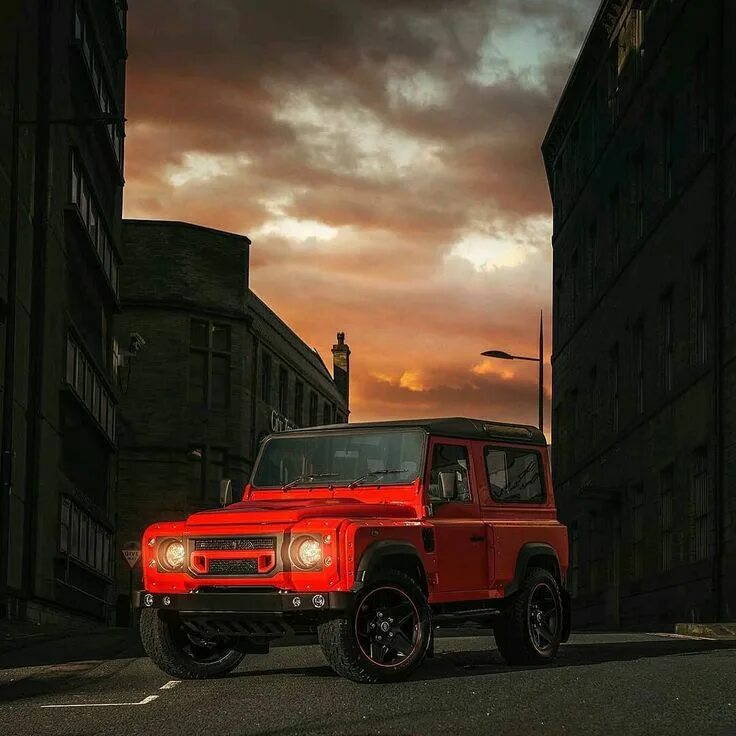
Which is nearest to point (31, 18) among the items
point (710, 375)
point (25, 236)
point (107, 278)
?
point (25, 236)

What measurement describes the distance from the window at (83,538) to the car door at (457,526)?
21.6 meters

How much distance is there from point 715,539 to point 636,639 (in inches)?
394

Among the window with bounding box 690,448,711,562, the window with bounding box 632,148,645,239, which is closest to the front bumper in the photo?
the window with bounding box 690,448,711,562

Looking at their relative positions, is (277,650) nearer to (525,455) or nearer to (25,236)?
(525,455)

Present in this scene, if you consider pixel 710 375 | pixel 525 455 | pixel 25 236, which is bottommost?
pixel 525 455

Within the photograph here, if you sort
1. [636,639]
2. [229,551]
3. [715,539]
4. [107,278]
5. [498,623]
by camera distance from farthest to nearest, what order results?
[107,278] → [715,539] → [636,639] → [498,623] → [229,551]

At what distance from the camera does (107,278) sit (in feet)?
134

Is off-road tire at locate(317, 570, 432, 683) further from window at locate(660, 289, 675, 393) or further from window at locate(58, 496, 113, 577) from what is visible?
window at locate(660, 289, 675, 393)

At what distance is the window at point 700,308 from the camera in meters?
32.5

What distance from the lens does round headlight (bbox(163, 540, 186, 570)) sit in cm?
1278

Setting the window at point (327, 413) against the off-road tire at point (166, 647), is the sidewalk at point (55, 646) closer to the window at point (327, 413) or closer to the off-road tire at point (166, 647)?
the off-road tire at point (166, 647)

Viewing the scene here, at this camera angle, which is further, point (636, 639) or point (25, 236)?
point (25, 236)

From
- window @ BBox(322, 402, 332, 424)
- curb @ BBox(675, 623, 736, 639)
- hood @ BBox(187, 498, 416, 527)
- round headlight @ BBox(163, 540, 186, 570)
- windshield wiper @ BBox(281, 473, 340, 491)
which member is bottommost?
curb @ BBox(675, 623, 736, 639)

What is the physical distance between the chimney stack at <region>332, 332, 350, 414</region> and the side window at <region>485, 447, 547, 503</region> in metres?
62.7
